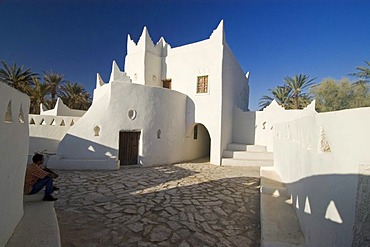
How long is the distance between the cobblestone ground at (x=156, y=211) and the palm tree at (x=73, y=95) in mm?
17669

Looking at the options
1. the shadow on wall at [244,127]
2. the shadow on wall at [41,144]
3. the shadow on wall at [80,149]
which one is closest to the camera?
the shadow on wall at [80,149]

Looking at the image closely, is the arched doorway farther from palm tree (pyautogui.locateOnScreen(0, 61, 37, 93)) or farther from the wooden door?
palm tree (pyautogui.locateOnScreen(0, 61, 37, 93))

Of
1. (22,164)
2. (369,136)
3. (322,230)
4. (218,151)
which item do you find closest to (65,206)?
(22,164)

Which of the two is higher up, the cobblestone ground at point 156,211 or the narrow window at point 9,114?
the narrow window at point 9,114

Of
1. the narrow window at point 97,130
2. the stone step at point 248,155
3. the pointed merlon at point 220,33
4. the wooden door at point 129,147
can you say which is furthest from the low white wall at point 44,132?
the pointed merlon at point 220,33

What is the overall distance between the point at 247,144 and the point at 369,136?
12.9 meters

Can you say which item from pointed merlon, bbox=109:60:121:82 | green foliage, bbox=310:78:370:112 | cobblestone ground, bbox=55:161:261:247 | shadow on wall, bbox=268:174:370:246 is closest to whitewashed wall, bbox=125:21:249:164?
pointed merlon, bbox=109:60:121:82

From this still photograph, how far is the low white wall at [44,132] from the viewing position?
12.1 m

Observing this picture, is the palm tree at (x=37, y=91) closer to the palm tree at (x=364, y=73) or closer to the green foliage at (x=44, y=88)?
the green foliage at (x=44, y=88)

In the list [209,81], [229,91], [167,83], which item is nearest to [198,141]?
[229,91]

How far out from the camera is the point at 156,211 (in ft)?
16.9

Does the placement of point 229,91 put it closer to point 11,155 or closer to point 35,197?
point 35,197

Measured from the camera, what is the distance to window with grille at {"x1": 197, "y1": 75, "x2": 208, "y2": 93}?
1313 centimetres

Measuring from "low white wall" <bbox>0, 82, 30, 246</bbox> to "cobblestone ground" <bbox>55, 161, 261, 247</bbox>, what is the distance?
3.80 ft
